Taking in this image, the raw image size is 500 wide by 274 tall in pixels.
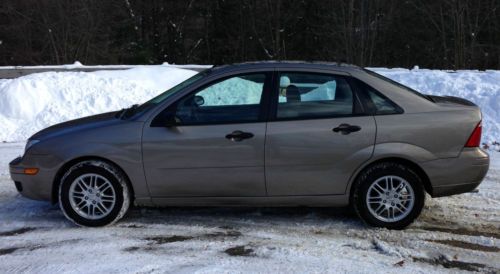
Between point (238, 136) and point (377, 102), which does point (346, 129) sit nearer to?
point (377, 102)

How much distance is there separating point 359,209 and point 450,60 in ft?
91.3

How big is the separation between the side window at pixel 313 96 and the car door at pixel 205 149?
21 centimetres

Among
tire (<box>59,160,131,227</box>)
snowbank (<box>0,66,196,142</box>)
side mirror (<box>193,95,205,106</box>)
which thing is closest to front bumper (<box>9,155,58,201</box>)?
tire (<box>59,160,131,227</box>)

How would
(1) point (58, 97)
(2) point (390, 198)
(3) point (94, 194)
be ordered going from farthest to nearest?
(1) point (58, 97), (3) point (94, 194), (2) point (390, 198)

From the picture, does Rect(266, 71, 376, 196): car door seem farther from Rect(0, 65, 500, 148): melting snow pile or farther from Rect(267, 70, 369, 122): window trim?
Rect(0, 65, 500, 148): melting snow pile

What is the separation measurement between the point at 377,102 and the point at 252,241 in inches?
69.5

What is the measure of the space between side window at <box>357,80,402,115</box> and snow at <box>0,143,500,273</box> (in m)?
1.13

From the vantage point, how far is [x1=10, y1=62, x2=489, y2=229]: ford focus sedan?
4.99 metres

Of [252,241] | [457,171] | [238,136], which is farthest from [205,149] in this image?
[457,171]

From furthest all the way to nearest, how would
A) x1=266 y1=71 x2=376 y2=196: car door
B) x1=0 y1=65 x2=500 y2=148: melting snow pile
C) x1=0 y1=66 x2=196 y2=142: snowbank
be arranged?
x1=0 y1=66 x2=196 y2=142: snowbank, x1=0 y1=65 x2=500 y2=148: melting snow pile, x1=266 y1=71 x2=376 y2=196: car door

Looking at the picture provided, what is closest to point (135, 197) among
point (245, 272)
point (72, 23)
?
point (245, 272)

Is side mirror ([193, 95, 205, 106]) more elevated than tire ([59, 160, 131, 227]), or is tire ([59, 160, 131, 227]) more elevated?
side mirror ([193, 95, 205, 106])

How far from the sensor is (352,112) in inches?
199

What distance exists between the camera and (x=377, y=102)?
5.09 meters
